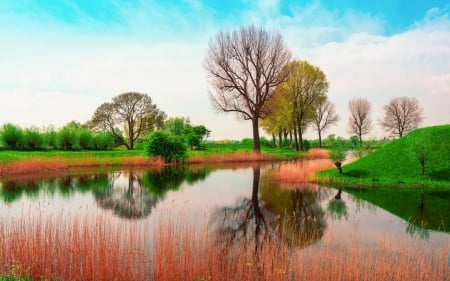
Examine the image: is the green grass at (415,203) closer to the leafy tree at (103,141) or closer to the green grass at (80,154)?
the green grass at (80,154)

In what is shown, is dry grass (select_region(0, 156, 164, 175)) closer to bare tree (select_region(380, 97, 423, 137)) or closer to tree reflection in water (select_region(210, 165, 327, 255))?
tree reflection in water (select_region(210, 165, 327, 255))

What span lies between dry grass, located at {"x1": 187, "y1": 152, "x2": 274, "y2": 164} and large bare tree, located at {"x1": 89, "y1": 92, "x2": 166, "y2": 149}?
26.7m

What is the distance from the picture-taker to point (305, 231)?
38.5 feet

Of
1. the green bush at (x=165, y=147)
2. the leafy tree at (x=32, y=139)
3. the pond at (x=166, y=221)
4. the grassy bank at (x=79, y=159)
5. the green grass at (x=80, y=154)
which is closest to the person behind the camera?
the pond at (x=166, y=221)

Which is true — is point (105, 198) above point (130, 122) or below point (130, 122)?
below

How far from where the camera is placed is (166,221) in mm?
12797

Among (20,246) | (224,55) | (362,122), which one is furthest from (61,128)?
(362,122)

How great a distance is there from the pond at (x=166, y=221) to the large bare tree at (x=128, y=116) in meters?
39.3

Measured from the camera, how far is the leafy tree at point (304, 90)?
5769 cm

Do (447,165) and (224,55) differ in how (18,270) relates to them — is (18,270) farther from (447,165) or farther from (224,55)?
(224,55)

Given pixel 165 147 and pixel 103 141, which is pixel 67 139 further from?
pixel 165 147

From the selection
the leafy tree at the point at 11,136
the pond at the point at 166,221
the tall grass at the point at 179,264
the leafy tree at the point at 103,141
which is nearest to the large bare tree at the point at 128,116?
the leafy tree at the point at 103,141

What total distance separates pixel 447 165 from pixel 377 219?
10.6 metres

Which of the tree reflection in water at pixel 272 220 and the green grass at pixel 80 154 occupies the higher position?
the green grass at pixel 80 154
